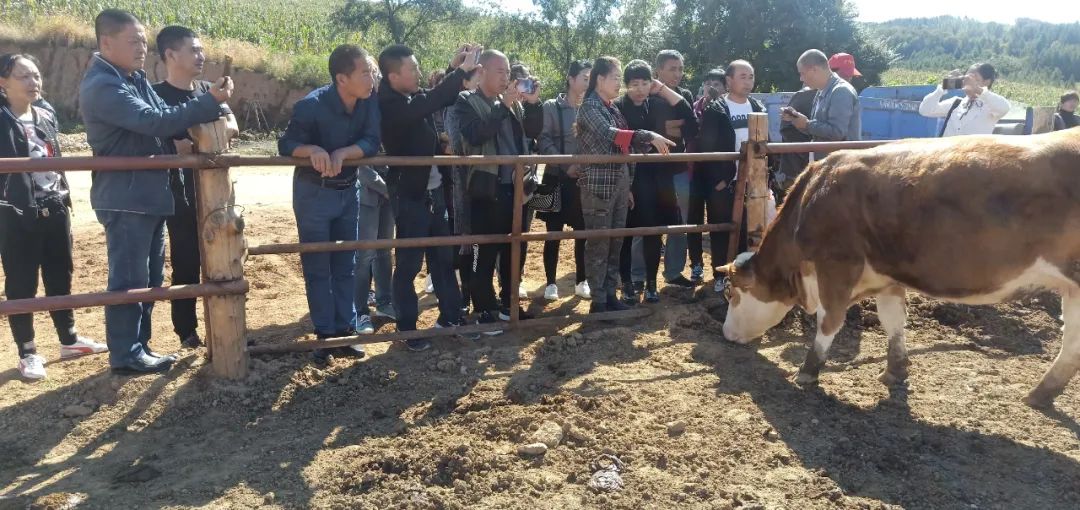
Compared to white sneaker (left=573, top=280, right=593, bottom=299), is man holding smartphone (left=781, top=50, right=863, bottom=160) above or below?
above

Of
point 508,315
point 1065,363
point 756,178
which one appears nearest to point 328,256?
point 508,315

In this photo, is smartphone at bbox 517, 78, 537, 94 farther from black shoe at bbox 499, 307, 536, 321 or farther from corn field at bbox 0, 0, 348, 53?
corn field at bbox 0, 0, 348, 53

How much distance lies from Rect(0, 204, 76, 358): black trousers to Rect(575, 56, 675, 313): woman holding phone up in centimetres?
337

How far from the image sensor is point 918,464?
3.49m

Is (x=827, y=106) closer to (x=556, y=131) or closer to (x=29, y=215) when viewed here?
(x=556, y=131)

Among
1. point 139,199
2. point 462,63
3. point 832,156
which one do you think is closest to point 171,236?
point 139,199

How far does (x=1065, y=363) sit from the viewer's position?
13.1ft

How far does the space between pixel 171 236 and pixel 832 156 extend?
3.89 metres

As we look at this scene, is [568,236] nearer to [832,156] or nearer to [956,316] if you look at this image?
[832,156]

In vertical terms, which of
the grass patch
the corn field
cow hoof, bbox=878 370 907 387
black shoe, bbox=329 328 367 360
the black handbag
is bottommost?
cow hoof, bbox=878 370 907 387

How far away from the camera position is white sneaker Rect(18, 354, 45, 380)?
448cm

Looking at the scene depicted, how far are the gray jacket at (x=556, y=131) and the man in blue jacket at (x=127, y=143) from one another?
8.04 feet

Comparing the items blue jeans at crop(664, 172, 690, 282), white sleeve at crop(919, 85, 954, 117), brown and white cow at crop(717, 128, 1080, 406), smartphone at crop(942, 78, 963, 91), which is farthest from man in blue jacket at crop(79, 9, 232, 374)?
smartphone at crop(942, 78, 963, 91)

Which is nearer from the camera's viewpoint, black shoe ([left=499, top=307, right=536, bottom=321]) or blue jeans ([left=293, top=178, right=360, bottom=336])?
blue jeans ([left=293, top=178, right=360, bottom=336])
